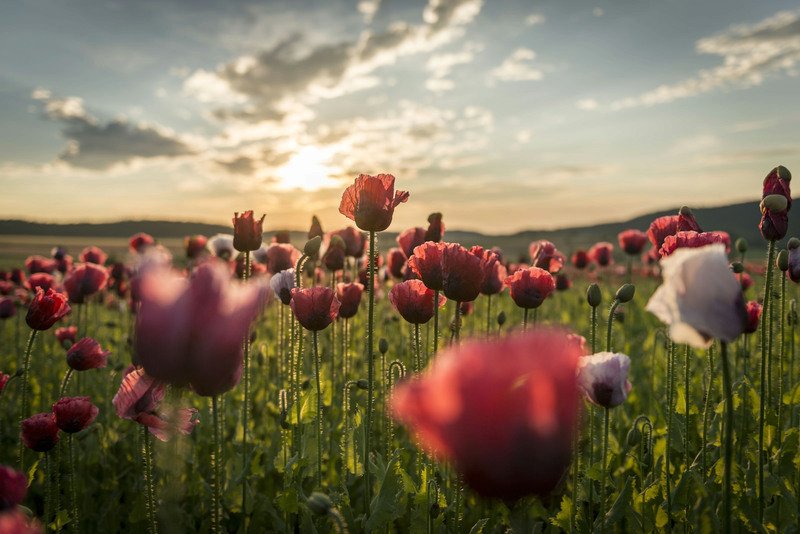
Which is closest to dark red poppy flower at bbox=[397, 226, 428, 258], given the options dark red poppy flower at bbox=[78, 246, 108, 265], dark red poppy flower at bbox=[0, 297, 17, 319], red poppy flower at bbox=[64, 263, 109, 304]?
red poppy flower at bbox=[64, 263, 109, 304]

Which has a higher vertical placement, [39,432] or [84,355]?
[84,355]

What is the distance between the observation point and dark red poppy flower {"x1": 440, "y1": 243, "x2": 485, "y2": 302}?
2.23m

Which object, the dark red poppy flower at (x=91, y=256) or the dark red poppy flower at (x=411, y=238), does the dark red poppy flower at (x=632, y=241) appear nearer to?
the dark red poppy flower at (x=411, y=238)

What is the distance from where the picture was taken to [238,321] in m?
1.28

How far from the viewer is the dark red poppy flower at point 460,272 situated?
7.31 ft

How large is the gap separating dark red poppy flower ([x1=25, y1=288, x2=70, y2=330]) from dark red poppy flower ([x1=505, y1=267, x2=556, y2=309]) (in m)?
2.31

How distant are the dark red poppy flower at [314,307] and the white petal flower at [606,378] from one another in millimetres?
1170

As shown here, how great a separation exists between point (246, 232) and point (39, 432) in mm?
1178

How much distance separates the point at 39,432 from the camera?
2.41 metres

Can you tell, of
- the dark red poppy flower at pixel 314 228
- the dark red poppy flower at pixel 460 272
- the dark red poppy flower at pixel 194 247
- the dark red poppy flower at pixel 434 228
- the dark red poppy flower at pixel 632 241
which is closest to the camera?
the dark red poppy flower at pixel 460 272

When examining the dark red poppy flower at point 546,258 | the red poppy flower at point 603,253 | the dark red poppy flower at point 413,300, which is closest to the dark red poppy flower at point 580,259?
the red poppy flower at point 603,253

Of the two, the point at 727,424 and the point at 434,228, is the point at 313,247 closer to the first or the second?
the point at 434,228

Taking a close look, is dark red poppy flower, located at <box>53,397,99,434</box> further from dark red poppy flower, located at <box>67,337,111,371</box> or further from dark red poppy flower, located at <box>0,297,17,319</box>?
dark red poppy flower, located at <box>0,297,17,319</box>

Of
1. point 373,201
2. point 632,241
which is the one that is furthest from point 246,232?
point 632,241
